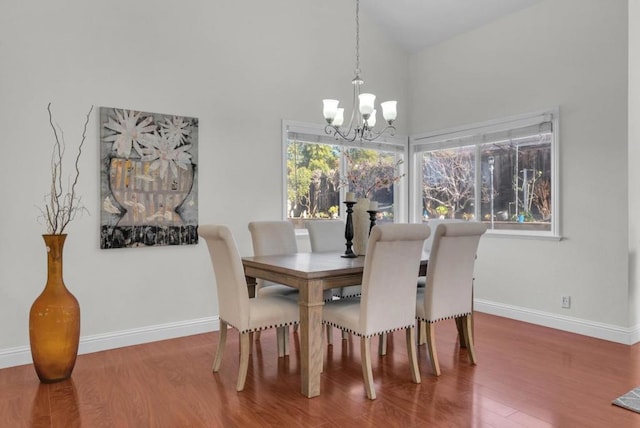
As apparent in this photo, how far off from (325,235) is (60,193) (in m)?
2.16

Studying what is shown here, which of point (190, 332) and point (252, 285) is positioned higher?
point (252, 285)

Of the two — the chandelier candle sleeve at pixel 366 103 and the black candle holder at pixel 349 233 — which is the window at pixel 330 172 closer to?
the black candle holder at pixel 349 233

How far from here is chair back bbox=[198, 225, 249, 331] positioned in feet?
9.07

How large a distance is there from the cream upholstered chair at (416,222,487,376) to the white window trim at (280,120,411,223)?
2.00 metres

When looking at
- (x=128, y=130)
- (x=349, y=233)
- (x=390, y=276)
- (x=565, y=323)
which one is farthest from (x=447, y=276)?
(x=128, y=130)

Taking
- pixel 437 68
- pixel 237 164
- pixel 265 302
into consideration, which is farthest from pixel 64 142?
pixel 437 68

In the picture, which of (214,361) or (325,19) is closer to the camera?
(214,361)

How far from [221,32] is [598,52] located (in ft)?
10.8

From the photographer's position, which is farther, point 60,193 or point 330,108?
point 60,193

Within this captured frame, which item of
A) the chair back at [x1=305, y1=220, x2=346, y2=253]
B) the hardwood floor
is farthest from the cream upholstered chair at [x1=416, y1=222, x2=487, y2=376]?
the chair back at [x1=305, y1=220, x2=346, y2=253]

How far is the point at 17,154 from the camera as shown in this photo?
331 centimetres

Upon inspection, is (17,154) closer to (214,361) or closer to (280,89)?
(214,361)

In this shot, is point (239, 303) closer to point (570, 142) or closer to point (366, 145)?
point (366, 145)

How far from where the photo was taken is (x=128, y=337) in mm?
3766
